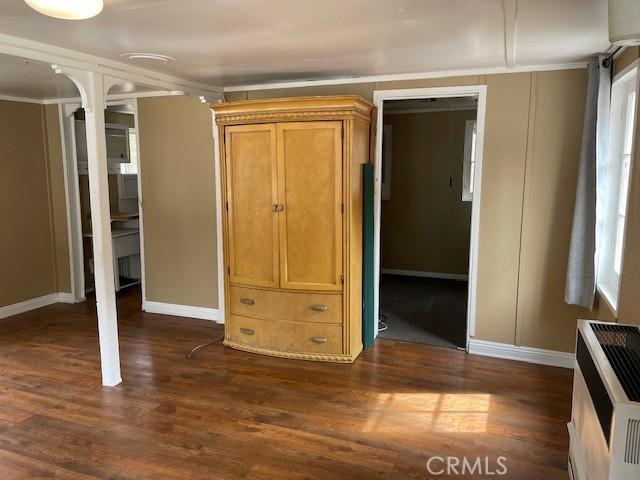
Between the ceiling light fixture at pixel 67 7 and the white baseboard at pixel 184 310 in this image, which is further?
the white baseboard at pixel 184 310

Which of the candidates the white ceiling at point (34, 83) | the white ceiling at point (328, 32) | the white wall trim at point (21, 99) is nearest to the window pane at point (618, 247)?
the white ceiling at point (328, 32)

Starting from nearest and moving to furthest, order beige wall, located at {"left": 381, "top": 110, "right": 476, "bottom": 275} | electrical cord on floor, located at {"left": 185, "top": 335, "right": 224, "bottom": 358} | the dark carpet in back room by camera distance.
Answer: electrical cord on floor, located at {"left": 185, "top": 335, "right": 224, "bottom": 358}
the dark carpet in back room
beige wall, located at {"left": 381, "top": 110, "right": 476, "bottom": 275}

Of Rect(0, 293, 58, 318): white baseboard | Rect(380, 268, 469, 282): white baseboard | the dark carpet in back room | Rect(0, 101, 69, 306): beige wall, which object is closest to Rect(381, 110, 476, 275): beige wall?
Rect(380, 268, 469, 282): white baseboard

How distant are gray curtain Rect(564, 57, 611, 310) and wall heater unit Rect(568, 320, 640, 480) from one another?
3.97 ft

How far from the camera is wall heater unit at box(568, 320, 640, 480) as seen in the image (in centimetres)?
137

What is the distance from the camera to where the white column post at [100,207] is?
3.08m

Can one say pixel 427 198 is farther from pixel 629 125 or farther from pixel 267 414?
pixel 267 414

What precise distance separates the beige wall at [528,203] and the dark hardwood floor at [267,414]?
0.37 meters

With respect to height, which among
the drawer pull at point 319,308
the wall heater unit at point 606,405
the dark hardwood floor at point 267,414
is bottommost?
the dark hardwood floor at point 267,414

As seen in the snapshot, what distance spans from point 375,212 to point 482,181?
885 millimetres

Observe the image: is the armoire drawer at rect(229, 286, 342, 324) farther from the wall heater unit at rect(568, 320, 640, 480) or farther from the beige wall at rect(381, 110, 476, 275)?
the beige wall at rect(381, 110, 476, 275)

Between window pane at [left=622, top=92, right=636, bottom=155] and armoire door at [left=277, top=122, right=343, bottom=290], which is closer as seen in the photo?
window pane at [left=622, top=92, right=636, bottom=155]

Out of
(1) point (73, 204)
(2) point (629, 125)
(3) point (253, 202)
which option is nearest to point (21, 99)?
(1) point (73, 204)

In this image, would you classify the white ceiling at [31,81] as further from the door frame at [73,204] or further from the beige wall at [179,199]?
the beige wall at [179,199]
